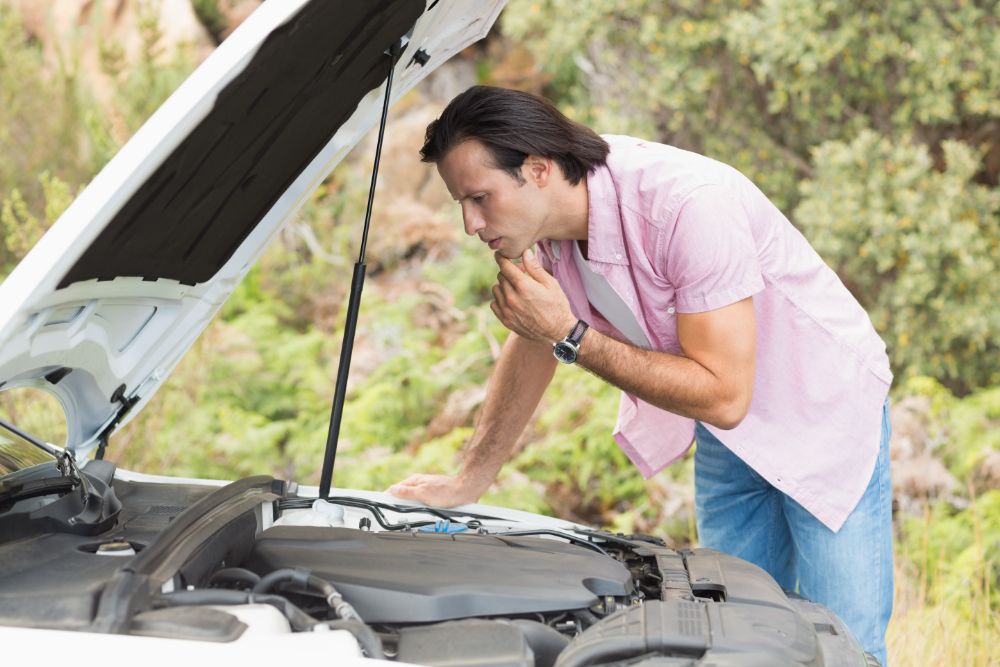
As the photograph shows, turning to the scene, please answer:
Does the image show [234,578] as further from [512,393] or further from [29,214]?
[29,214]

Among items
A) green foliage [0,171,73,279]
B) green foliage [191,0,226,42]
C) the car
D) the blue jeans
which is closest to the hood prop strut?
the car

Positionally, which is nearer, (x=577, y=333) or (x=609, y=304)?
(x=577, y=333)

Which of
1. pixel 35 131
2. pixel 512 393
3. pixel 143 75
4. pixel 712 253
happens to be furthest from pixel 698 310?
pixel 143 75

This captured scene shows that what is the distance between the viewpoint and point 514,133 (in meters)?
2.29

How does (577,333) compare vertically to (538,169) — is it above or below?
below

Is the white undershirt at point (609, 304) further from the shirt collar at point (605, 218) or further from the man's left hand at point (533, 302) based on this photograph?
the man's left hand at point (533, 302)

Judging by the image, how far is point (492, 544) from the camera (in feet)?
6.44

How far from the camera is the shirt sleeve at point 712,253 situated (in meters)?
2.14

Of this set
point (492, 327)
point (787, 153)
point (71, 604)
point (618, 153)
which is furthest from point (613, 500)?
point (71, 604)

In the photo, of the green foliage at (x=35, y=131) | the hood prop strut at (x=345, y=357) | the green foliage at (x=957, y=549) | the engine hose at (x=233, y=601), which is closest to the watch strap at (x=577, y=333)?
the hood prop strut at (x=345, y=357)

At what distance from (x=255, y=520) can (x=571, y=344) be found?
2.38 feet

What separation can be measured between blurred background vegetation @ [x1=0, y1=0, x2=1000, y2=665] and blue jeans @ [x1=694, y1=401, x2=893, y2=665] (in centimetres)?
163

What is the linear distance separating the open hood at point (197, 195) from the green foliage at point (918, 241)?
12.1ft

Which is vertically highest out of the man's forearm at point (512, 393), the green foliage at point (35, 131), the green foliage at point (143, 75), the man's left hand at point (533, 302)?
the green foliage at point (143, 75)
